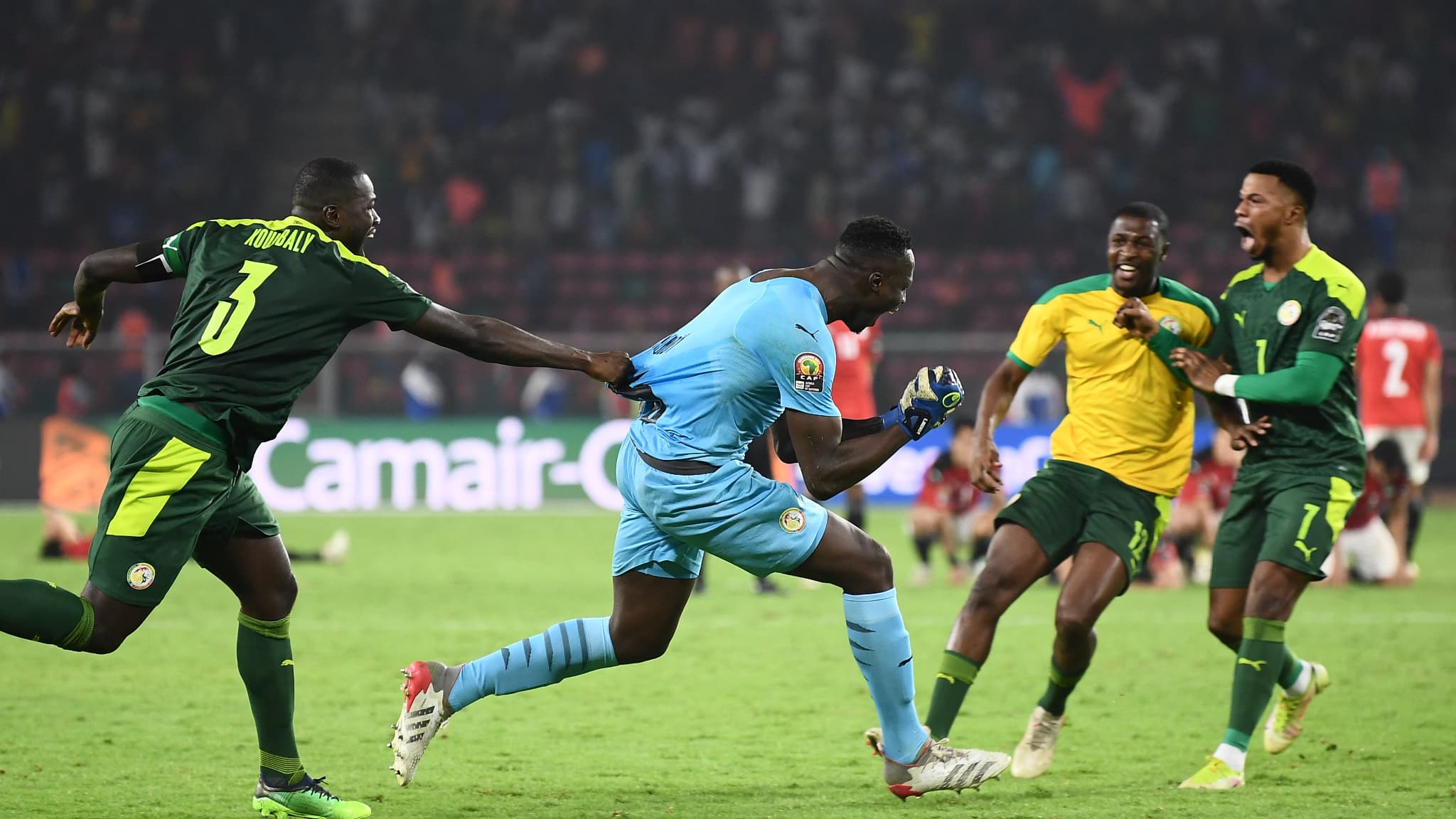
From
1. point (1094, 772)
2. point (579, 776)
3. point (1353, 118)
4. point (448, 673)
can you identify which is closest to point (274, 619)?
point (448, 673)

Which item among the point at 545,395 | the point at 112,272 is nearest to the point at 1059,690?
the point at 112,272

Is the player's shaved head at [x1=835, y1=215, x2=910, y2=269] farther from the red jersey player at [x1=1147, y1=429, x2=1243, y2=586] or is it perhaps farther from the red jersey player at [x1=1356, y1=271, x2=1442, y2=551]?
the red jersey player at [x1=1356, y1=271, x2=1442, y2=551]

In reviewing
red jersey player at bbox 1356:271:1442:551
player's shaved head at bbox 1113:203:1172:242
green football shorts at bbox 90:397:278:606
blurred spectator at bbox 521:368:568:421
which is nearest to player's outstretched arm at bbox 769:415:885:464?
player's shaved head at bbox 1113:203:1172:242

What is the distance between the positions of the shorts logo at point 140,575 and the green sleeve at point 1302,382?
3.90 m

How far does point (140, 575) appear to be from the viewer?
16.1 feet

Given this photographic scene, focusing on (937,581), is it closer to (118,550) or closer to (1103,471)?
(1103,471)

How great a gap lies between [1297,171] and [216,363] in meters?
4.11

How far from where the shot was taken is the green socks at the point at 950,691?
5957mm

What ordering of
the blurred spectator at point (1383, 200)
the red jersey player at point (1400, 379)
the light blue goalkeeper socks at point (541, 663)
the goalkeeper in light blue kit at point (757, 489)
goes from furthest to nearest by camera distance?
1. the blurred spectator at point (1383, 200)
2. the red jersey player at point (1400, 379)
3. the light blue goalkeeper socks at point (541, 663)
4. the goalkeeper in light blue kit at point (757, 489)

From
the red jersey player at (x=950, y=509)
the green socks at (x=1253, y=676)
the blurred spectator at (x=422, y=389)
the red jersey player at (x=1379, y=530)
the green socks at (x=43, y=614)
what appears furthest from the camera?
the blurred spectator at (x=422, y=389)

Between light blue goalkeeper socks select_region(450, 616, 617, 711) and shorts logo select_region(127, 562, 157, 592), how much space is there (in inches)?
43.5

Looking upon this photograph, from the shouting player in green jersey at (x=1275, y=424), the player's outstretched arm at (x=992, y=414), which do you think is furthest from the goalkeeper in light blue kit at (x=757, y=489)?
the shouting player in green jersey at (x=1275, y=424)

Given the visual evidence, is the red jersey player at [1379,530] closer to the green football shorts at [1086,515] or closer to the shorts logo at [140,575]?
the green football shorts at [1086,515]

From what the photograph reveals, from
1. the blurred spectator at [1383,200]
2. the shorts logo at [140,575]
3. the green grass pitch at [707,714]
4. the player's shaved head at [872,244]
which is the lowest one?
the green grass pitch at [707,714]
